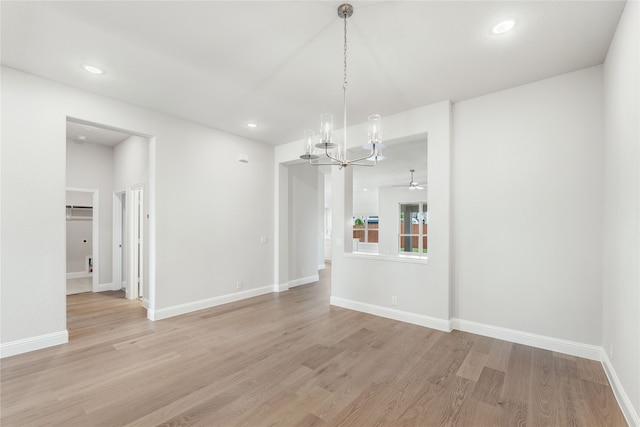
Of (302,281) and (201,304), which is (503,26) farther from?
(302,281)

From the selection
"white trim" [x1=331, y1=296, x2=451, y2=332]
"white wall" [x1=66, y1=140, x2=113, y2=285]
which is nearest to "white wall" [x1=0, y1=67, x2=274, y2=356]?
"white wall" [x1=66, y1=140, x2=113, y2=285]

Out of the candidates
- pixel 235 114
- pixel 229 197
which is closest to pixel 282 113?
pixel 235 114

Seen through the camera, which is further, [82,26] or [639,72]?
[82,26]

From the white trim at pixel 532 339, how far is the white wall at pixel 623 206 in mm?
247

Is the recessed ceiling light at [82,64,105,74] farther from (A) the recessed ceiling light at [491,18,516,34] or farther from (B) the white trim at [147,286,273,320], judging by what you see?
(A) the recessed ceiling light at [491,18,516,34]

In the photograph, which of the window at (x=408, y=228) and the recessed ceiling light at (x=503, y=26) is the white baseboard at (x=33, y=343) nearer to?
the recessed ceiling light at (x=503, y=26)

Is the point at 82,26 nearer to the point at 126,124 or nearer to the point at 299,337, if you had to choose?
the point at 126,124

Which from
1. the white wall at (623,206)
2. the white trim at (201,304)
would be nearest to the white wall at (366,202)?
the white trim at (201,304)

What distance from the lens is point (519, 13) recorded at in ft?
7.25

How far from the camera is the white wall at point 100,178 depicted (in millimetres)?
5812

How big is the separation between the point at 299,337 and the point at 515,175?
10.6ft

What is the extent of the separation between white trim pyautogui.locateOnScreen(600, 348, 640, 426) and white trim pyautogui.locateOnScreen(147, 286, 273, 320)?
4824 millimetres

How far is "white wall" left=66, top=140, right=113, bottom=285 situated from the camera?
5812 millimetres

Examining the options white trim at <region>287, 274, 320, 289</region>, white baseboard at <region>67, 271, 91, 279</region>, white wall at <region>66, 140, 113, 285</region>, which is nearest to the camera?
white wall at <region>66, 140, 113, 285</region>
